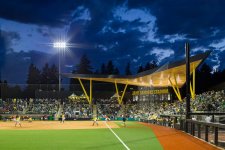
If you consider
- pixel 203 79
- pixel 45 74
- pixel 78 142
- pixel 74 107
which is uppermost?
pixel 45 74

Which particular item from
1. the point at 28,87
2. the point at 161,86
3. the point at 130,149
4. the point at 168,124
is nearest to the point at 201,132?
the point at 130,149

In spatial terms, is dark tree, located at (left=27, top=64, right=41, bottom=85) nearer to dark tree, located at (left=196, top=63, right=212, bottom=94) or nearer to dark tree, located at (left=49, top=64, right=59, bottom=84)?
dark tree, located at (left=49, top=64, right=59, bottom=84)

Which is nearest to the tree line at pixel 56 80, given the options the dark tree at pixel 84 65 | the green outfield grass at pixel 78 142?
the dark tree at pixel 84 65

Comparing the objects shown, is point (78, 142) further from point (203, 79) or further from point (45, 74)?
point (45, 74)

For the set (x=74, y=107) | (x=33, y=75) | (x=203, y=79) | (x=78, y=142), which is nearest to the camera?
(x=78, y=142)

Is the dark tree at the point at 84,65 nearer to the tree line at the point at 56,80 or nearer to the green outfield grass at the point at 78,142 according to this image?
the tree line at the point at 56,80

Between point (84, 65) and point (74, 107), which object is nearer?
point (74, 107)

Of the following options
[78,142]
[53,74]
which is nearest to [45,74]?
[53,74]

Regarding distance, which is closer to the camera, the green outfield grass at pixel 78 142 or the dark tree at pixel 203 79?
the green outfield grass at pixel 78 142

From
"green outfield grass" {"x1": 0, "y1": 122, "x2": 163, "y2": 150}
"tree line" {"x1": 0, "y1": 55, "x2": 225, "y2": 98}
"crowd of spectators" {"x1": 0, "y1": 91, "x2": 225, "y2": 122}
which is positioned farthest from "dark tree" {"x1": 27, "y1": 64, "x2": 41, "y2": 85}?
"green outfield grass" {"x1": 0, "y1": 122, "x2": 163, "y2": 150}

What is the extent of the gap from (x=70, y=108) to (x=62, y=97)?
18.5 ft

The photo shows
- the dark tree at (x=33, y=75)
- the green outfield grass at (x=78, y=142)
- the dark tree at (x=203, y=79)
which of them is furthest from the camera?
the dark tree at (x=33, y=75)

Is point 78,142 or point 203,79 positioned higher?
point 203,79

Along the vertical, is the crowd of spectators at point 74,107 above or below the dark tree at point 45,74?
below
